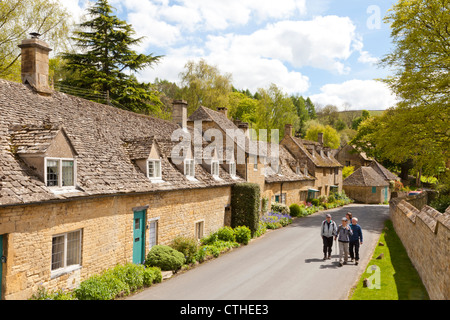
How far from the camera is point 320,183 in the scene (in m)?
44.8

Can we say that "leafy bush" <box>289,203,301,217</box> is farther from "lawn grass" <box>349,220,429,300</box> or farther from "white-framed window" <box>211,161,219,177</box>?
"lawn grass" <box>349,220,429,300</box>

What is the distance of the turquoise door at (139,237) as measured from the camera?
1483cm

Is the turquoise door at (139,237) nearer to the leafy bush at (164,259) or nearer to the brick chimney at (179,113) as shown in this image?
the leafy bush at (164,259)

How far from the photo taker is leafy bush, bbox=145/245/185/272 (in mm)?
14703

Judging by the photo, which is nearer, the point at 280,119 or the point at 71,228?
the point at 71,228

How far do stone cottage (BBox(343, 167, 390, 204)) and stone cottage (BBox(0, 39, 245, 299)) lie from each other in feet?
124

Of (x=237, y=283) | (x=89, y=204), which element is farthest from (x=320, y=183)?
(x=89, y=204)

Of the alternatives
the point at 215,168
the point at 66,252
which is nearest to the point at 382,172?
the point at 215,168

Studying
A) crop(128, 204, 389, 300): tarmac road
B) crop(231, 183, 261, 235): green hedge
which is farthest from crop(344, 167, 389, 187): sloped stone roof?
crop(231, 183, 261, 235): green hedge

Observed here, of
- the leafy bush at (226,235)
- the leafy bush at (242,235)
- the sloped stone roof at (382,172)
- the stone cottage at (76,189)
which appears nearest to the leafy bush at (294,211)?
the leafy bush at (242,235)

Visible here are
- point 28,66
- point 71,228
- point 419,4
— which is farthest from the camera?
point 419,4

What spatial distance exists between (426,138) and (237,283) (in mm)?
18287

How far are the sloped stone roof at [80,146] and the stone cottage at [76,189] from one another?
45mm
